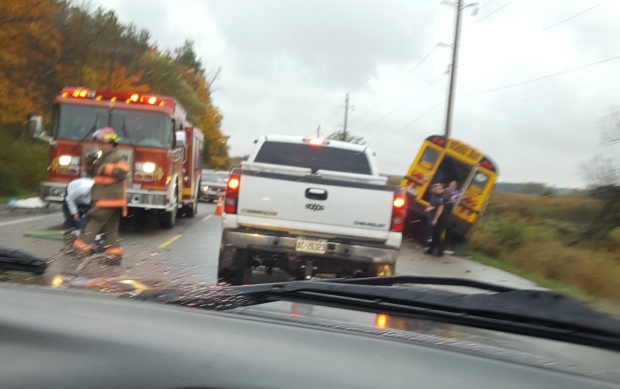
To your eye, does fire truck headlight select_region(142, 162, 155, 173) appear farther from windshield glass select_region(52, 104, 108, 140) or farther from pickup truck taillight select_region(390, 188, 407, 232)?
pickup truck taillight select_region(390, 188, 407, 232)

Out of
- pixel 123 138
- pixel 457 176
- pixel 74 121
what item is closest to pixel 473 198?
pixel 457 176

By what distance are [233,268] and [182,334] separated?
704 centimetres

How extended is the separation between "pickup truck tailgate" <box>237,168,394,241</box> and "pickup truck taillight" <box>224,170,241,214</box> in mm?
59

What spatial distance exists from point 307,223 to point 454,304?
→ 21.0ft

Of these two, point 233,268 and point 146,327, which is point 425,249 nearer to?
point 233,268

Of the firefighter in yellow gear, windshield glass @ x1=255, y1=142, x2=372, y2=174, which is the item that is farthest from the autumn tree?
the firefighter in yellow gear

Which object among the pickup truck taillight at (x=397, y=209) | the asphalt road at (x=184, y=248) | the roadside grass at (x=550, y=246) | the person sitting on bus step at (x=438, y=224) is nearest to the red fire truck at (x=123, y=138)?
the asphalt road at (x=184, y=248)

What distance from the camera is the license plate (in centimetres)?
888

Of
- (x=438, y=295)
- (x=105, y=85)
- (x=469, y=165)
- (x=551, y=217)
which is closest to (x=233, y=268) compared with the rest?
(x=438, y=295)

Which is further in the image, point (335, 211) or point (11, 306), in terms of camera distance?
point (335, 211)

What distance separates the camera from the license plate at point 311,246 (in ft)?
29.1

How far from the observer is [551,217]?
2208cm

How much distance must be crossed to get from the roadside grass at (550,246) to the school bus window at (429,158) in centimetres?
245

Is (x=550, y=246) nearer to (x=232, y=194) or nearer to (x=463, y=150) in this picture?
(x=463, y=150)
